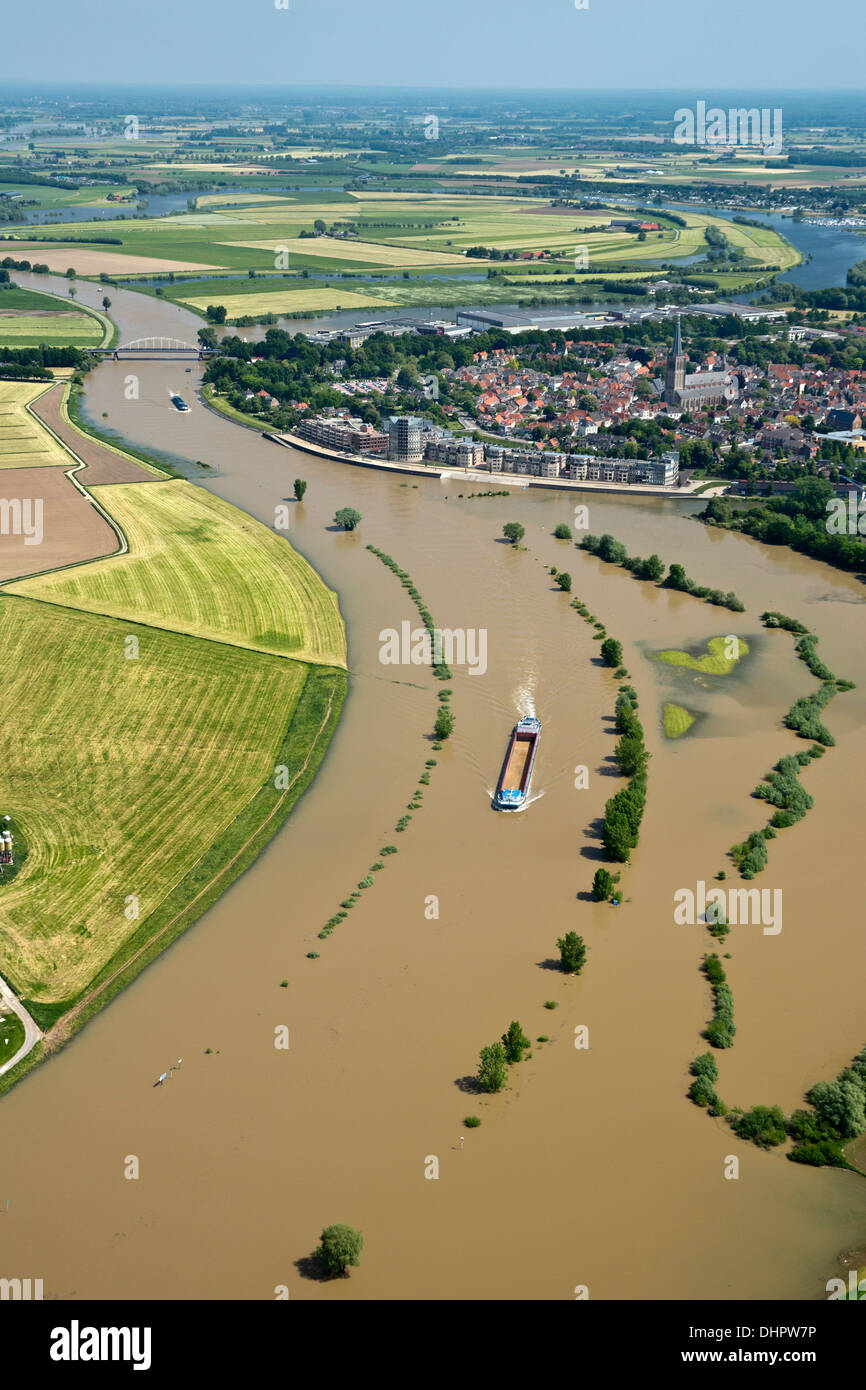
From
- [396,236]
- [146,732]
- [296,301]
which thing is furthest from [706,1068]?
[396,236]

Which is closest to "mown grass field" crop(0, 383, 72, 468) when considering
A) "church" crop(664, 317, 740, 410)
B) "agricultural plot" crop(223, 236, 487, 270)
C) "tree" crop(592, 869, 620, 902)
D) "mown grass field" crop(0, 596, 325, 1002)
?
"mown grass field" crop(0, 596, 325, 1002)

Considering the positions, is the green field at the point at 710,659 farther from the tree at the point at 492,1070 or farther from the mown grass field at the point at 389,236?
the mown grass field at the point at 389,236

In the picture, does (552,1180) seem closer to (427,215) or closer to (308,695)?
(308,695)

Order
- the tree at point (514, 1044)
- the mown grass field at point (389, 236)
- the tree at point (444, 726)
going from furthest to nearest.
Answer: the mown grass field at point (389, 236)
the tree at point (444, 726)
the tree at point (514, 1044)

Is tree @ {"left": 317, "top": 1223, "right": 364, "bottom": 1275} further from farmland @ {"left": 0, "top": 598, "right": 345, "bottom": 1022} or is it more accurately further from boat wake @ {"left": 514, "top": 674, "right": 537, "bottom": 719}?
boat wake @ {"left": 514, "top": 674, "right": 537, "bottom": 719}

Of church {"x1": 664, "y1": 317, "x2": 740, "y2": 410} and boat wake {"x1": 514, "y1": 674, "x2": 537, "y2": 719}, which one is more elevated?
church {"x1": 664, "y1": 317, "x2": 740, "y2": 410}

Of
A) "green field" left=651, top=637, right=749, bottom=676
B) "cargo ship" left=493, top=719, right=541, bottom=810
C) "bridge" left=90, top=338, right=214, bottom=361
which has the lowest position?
"cargo ship" left=493, top=719, right=541, bottom=810

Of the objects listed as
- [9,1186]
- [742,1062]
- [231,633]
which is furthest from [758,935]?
[231,633]

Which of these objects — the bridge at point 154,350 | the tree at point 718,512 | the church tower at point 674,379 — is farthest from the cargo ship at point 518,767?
the bridge at point 154,350
